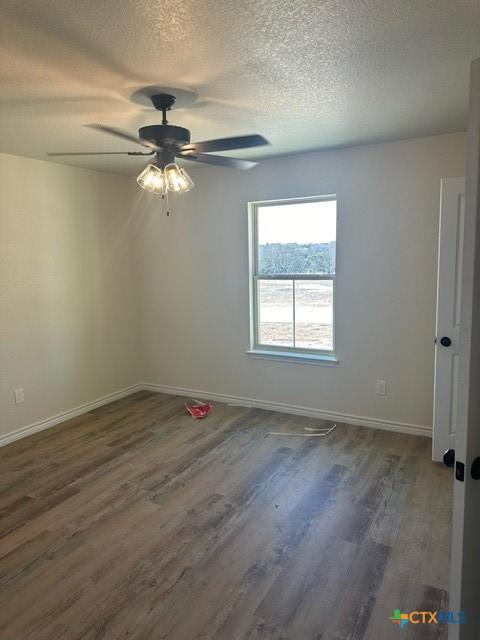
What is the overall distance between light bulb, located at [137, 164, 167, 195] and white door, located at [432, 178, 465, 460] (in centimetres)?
188

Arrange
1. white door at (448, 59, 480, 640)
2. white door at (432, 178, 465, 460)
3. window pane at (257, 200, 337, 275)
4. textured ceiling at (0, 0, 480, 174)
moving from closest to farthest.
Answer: white door at (448, 59, 480, 640)
textured ceiling at (0, 0, 480, 174)
white door at (432, 178, 465, 460)
window pane at (257, 200, 337, 275)

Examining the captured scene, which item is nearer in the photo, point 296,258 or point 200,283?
point 296,258

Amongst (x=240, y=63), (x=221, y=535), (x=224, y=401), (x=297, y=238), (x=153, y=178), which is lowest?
(x=221, y=535)

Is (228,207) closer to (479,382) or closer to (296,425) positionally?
(296,425)

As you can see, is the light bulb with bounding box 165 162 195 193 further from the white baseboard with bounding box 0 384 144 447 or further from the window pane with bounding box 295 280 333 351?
the white baseboard with bounding box 0 384 144 447

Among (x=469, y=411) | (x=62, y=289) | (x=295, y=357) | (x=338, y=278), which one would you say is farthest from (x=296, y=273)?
(x=469, y=411)

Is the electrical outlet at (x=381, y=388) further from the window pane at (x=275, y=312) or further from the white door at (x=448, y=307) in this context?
the window pane at (x=275, y=312)

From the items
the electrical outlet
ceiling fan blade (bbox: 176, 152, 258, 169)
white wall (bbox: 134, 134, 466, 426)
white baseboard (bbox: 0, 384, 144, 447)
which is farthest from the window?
white baseboard (bbox: 0, 384, 144, 447)

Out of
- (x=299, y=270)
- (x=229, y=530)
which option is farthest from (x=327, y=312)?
(x=229, y=530)

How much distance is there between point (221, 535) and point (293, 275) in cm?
247

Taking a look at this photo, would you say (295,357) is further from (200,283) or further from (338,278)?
(200,283)

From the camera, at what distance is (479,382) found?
3.86 feet

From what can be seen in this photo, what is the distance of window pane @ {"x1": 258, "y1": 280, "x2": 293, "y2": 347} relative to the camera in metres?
4.24

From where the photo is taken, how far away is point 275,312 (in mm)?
4328
